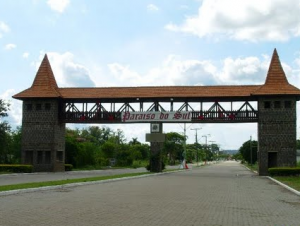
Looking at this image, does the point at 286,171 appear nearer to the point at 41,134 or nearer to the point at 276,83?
the point at 276,83

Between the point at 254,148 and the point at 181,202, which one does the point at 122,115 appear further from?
the point at 254,148

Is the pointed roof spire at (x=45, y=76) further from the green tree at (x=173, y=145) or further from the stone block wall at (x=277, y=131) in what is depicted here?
the green tree at (x=173, y=145)

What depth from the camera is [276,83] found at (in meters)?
39.1

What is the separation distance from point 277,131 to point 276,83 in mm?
4421

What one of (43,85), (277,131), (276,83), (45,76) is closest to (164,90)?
(276,83)

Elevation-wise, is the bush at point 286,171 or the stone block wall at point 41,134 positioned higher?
the stone block wall at point 41,134

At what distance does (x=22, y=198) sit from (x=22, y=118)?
94.0ft

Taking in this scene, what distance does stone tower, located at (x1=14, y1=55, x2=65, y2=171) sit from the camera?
41.4m

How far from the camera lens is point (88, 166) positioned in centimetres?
5825

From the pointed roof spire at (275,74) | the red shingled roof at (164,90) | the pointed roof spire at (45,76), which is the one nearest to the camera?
the red shingled roof at (164,90)

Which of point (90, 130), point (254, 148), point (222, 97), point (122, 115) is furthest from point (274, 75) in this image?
point (90, 130)

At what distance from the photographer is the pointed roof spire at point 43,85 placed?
1633 inches

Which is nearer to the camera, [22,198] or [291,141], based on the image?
[22,198]

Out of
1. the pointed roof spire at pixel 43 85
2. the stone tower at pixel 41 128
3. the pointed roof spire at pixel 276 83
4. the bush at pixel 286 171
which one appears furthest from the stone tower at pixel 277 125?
the pointed roof spire at pixel 43 85
